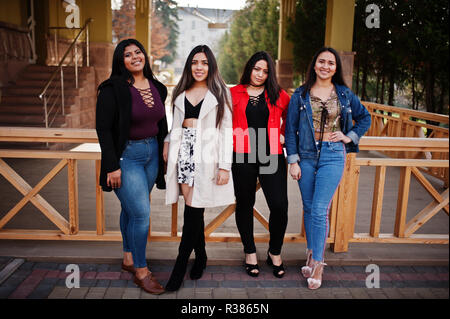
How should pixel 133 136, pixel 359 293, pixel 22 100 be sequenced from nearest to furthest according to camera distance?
pixel 133 136, pixel 359 293, pixel 22 100

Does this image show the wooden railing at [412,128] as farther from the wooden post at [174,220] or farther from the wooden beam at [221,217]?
the wooden post at [174,220]

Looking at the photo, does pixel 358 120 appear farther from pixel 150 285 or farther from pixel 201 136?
pixel 150 285

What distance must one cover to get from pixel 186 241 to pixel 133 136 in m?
0.83

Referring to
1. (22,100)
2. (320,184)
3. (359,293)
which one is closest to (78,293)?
(320,184)

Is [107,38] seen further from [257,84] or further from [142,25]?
[257,84]

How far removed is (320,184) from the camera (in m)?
2.86

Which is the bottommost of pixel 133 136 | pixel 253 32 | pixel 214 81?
pixel 133 136

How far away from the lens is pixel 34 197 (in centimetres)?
329

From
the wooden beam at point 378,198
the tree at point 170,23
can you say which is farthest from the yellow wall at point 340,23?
the tree at point 170,23

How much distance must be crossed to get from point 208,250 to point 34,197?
147 centimetres

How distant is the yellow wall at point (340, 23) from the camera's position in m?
8.57

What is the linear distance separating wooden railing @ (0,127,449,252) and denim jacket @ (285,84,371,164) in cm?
28

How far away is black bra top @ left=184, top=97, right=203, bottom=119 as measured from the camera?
107 inches

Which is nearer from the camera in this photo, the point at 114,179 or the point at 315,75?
the point at 114,179
